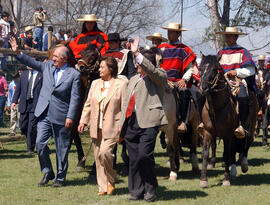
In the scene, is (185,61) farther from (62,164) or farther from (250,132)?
(62,164)

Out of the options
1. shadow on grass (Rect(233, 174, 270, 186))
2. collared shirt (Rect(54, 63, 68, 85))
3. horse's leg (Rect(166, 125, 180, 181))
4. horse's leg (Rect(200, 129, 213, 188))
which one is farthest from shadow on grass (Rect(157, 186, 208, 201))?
collared shirt (Rect(54, 63, 68, 85))

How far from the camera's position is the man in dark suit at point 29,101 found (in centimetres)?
1392

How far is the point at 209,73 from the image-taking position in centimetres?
940

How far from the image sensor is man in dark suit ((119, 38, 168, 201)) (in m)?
8.14

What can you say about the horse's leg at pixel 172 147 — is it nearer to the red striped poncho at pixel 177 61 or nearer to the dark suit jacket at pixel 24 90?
the red striped poncho at pixel 177 61

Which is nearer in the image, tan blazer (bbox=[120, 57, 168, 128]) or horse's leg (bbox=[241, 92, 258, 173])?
tan blazer (bbox=[120, 57, 168, 128])

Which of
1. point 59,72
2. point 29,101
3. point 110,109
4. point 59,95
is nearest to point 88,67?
point 59,72

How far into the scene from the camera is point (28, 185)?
31.9 feet

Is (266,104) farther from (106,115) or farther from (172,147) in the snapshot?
(106,115)

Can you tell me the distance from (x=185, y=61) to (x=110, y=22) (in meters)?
30.0

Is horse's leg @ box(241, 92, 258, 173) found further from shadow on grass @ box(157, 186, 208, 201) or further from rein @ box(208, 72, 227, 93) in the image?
shadow on grass @ box(157, 186, 208, 201)

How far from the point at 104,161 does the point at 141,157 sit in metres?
0.71

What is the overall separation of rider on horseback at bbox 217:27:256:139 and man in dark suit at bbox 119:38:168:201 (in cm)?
218

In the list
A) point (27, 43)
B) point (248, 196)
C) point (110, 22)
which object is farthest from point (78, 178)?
point (110, 22)
